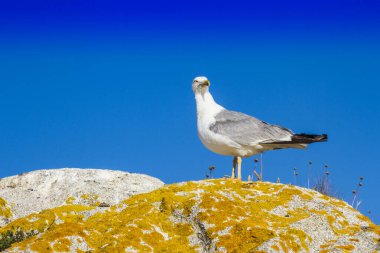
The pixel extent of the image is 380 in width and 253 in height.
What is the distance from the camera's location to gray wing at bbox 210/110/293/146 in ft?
42.7

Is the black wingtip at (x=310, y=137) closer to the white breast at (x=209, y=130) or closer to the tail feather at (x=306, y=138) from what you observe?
the tail feather at (x=306, y=138)

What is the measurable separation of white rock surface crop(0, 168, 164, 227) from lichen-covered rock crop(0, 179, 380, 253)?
3.85 meters

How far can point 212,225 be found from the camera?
30.0 ft

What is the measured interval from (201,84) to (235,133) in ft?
5.32

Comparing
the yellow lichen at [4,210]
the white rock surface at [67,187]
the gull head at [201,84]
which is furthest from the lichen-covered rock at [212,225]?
the white rock surface at [67,187]

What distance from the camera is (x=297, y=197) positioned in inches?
423

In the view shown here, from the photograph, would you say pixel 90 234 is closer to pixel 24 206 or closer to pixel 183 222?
pixel 183 222

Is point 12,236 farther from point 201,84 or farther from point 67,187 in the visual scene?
point 201,84

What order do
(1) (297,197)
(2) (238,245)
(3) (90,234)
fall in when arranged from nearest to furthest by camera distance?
(2) (238,245) < (3) (90,234) < (1) (297,197)

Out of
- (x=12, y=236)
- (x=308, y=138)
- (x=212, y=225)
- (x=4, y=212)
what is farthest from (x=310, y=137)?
(x=4, y=212)

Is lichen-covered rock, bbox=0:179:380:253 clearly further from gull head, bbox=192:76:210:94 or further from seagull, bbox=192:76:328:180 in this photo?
gull head, bbox=192:76:210:94

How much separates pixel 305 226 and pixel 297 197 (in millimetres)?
1468

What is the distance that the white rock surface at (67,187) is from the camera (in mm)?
15008

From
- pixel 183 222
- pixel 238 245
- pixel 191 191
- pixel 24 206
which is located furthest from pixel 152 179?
pixel 238 245
